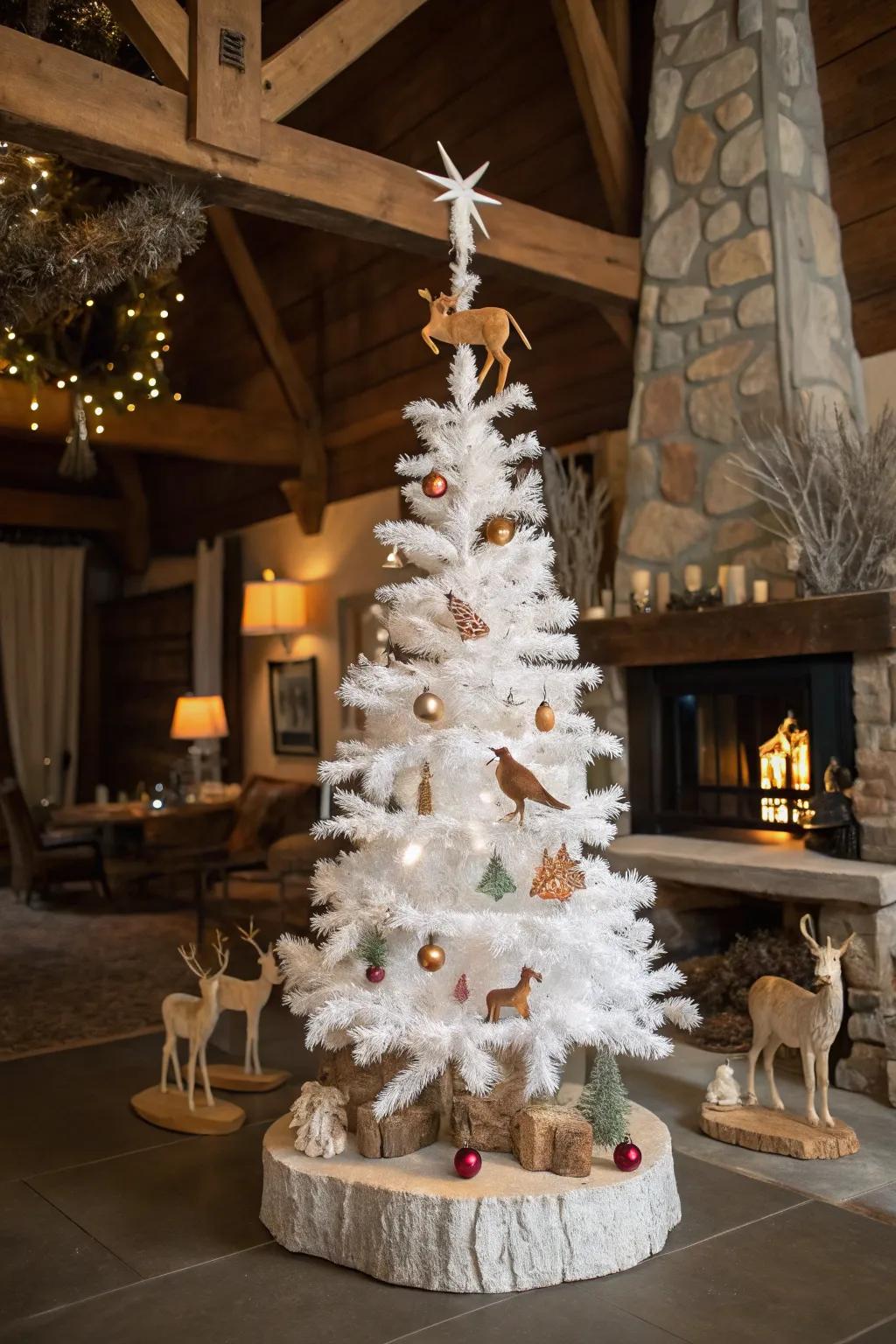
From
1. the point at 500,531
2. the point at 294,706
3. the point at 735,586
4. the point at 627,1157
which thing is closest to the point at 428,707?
the point at 500,531

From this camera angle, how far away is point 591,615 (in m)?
4.85

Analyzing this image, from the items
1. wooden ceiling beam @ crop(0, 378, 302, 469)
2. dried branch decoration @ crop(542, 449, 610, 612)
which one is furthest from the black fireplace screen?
wooden ceiling beam @ crop(0, 378, 302, 469)

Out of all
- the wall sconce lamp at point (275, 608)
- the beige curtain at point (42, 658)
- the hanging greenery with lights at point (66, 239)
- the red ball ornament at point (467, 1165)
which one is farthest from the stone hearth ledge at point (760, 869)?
the beige curtain at point (42, 658)

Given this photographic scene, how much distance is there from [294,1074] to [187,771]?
4.64 metres

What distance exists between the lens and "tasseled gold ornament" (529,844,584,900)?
270 centimetres

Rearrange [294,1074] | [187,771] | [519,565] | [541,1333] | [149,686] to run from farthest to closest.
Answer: [149,686] < [187,771] < [294,1074] < [519,565] < [541,1333]

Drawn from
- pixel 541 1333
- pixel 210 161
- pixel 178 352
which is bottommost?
pixel 541 1333

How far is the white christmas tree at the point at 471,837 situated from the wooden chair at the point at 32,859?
4.66m

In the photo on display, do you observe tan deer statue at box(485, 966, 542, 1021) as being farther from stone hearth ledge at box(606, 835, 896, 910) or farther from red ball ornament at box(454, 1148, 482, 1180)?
stone hearth ledge at box(606, 835, 896, 910)

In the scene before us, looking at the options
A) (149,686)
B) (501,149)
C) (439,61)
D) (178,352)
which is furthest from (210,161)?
(149,686)

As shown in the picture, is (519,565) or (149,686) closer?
(519,565)

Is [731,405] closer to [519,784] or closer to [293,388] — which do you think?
[519,784]

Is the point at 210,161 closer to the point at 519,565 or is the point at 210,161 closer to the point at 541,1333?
the point at 519,565

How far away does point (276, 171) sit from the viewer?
379 cm
